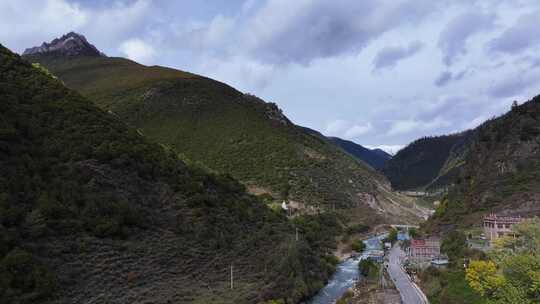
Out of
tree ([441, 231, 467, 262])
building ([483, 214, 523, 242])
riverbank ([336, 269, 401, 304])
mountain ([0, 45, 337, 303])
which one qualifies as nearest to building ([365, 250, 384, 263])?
tree ([441, 231, 467, 262])

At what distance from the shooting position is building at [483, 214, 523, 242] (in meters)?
51.7

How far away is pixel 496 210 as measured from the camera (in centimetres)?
6188

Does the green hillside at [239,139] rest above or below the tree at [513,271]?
above

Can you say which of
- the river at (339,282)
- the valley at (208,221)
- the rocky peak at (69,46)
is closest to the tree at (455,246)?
the valley at (208,221)

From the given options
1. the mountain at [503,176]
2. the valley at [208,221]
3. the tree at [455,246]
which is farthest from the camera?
the mountain at [503,176]

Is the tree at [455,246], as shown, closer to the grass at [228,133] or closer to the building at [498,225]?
the building at [498,225]

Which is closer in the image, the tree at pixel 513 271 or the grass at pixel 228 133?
the tree at pixel 513 271

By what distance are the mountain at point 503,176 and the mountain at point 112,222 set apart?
27.3 metres

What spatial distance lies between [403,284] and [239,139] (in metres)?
49.7

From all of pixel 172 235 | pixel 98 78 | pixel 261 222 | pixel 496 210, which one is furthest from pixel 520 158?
pixel 98 78

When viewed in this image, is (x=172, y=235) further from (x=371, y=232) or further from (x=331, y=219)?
(x=371, y=232)

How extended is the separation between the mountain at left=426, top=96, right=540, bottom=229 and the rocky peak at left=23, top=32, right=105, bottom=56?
13458 cm

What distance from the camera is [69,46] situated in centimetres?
16425

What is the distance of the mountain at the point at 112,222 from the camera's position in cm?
3042
